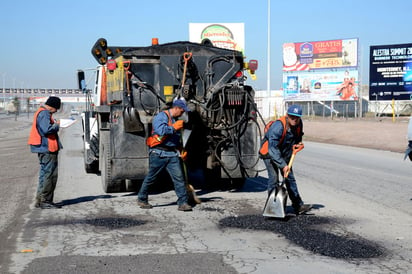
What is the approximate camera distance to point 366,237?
6484 millimetres

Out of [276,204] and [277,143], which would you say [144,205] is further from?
[277,143]

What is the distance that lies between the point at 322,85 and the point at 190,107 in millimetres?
42881

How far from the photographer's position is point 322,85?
5084cm

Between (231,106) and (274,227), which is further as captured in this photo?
(231,106)

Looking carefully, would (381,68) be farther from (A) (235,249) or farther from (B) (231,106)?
(A) (235,249)

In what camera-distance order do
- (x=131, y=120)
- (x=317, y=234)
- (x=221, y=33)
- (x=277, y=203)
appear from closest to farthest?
(x=317, y=234)
(x=277, y=203)
(x=131, y=120)
(x=221, y=33)

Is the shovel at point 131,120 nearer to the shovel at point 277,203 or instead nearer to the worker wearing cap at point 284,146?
the worker wearing cap at point 284,146

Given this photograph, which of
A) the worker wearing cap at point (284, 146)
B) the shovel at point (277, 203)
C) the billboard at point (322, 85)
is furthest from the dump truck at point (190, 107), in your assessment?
the billboard at point (322, 85)

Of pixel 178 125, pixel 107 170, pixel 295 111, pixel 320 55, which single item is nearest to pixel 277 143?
pixel 295 111

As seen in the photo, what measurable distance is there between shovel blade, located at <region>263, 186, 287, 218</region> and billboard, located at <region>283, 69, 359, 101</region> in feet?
142

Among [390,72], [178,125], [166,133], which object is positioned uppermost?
[390,72]

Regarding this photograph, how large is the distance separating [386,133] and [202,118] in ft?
64.5

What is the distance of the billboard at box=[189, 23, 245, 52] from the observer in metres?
44.8

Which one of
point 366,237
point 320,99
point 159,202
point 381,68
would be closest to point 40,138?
point 159,202
